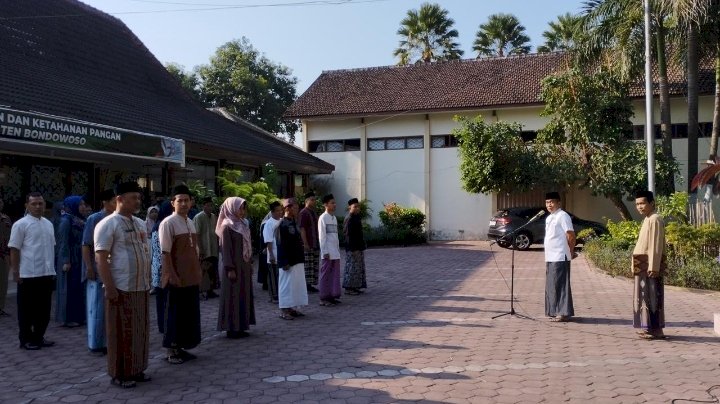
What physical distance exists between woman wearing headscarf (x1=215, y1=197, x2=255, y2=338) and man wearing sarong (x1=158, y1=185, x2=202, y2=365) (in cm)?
94

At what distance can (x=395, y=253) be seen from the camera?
66.1ft

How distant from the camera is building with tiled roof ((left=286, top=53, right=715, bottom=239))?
2536 cm

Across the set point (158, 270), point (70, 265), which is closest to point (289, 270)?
point (158, 270)

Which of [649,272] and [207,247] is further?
[207,247]

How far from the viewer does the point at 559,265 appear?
8758 millimetres

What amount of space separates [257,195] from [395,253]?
19.7ft

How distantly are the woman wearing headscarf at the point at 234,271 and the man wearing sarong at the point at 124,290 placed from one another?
1.72m

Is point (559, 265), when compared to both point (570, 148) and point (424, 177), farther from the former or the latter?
point (424, 177)

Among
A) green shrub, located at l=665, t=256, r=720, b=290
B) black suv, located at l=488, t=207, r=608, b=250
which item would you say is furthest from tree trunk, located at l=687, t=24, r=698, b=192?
green shrub, located at l=665, t=256, r=720, b=290

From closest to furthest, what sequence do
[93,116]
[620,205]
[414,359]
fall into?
1. [414,359]
2. [93,116]
3. [620,205]

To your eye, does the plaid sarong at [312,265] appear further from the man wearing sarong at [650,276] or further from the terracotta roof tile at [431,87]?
the terracotta roof tile at [431,87]

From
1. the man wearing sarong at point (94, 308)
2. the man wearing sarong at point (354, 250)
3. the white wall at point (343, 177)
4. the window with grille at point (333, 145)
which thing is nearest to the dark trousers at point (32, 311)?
the man wearing sarong at point (94, 308)

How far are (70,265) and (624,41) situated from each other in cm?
1717

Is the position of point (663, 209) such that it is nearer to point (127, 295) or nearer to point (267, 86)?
point (127, 295)
